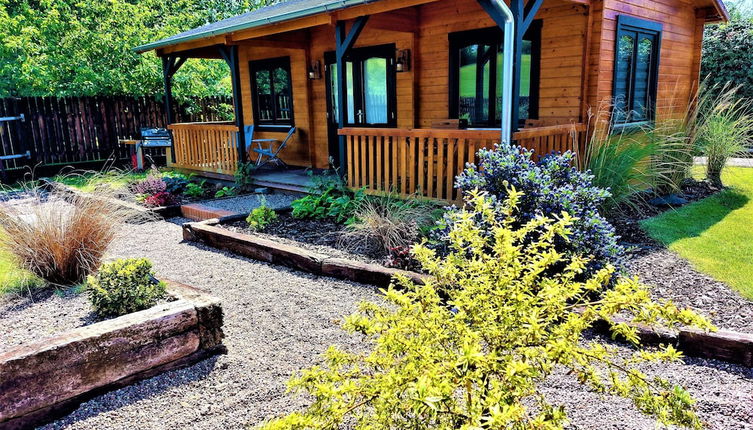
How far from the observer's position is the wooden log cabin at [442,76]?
6477mm

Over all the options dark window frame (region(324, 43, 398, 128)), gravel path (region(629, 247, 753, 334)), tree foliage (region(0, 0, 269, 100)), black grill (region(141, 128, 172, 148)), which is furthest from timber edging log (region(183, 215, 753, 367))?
tree foliage (region(0, 0, 269, 100))

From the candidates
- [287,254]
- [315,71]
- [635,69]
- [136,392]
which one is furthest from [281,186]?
[136,392]

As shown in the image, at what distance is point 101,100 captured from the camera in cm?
1303

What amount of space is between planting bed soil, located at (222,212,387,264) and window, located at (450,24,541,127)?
3.02 meters

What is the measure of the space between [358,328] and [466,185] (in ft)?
9.13

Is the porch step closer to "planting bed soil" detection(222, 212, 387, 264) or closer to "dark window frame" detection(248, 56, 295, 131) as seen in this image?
"planting bed soil" detection(222, 212, 387, 264)

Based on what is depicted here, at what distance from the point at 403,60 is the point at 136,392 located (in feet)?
22.5

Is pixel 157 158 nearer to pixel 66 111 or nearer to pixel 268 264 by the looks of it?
pixel 66 111

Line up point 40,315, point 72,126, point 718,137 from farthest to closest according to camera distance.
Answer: point 72,126, point 718,137, point 40,315

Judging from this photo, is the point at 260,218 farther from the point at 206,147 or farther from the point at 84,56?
the point at 84,56

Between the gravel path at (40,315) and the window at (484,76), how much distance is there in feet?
19.2

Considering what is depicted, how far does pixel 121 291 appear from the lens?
10.5ft

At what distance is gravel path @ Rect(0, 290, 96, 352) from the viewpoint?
10.1 feet

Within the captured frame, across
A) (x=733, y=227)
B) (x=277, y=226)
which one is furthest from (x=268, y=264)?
(x=733, y=227)
